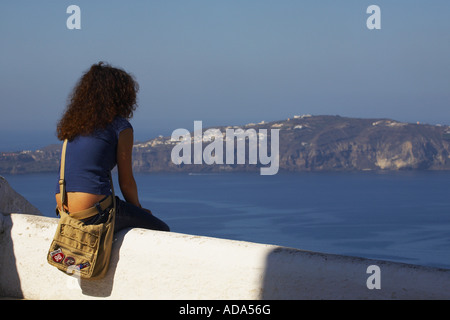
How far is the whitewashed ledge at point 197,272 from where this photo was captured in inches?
82.4

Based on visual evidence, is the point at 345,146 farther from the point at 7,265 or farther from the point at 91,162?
the point at 91,162

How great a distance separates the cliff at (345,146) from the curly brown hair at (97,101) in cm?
5706

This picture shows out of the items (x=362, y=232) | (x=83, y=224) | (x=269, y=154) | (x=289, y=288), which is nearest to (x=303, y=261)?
(x=289, y=288)

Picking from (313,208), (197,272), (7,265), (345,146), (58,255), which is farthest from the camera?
(345,146)

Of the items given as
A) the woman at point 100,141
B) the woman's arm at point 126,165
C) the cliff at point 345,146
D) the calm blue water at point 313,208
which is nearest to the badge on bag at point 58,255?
the woman at point 100,141

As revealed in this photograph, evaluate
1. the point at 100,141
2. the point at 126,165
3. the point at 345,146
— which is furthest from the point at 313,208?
the point at 100,141

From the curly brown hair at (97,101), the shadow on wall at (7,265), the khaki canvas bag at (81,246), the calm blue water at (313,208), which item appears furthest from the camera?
the calm blue water at (313,208)

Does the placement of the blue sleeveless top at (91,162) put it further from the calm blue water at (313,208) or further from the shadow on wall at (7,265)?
the calm blue water at (313,208)

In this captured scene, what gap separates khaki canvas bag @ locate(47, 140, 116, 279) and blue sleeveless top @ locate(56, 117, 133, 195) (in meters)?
0.07

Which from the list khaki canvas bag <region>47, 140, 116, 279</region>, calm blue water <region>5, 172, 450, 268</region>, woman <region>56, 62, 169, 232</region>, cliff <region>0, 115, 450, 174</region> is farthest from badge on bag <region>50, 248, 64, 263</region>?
cliff <region>0, 115, 450, 174</region>

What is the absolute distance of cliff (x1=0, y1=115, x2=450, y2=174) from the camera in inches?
2498

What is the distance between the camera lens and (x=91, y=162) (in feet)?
8.46

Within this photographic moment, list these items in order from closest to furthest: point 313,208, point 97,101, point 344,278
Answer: point 344,278
point 97,101
point 313,208
